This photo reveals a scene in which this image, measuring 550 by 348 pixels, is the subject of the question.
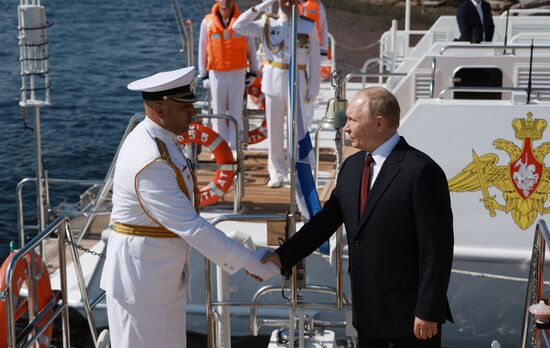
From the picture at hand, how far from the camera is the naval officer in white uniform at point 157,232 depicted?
3.91 metres

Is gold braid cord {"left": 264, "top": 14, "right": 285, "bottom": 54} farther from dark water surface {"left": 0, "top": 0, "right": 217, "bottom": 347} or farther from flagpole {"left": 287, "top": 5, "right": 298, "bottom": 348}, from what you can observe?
flagpole {"left": 287, "top": 5, "right": 298, "bottom": 348}

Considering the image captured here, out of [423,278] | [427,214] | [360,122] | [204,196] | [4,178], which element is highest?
[360,122]

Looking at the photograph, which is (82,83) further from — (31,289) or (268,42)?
(31,289)

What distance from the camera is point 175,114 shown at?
4.02 m

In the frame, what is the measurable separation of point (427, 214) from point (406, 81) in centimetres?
480

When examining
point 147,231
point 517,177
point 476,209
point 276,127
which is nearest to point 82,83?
point 276,127

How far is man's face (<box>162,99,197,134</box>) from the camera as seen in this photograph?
400 cm

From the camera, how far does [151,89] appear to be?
3934mm

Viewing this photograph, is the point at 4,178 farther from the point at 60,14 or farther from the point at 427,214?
the point at 60,14

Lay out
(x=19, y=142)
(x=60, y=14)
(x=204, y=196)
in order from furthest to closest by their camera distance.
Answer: (x=60, y=14) → (x=19, y=142) → (x=204, y=196)

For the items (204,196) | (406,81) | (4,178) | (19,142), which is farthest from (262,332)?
(19,142)

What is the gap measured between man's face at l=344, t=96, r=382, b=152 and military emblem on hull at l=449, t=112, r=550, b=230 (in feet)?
9.09

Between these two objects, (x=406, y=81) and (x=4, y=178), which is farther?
(x=4, y=178)

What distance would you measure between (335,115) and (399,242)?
2.94 ft
